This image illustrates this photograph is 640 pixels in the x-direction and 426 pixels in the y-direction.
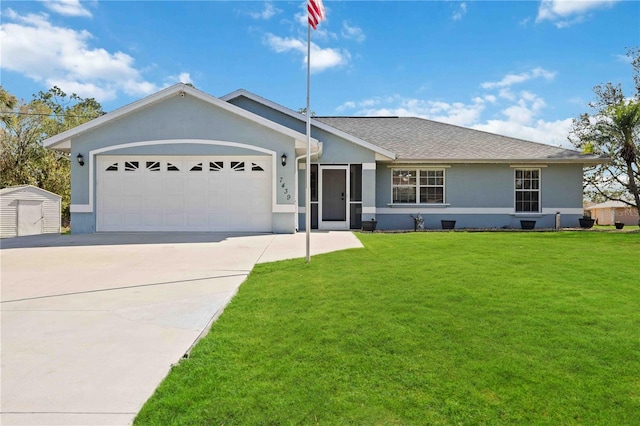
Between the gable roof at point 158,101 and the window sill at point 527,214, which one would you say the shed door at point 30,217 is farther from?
the window sill at point 527,214

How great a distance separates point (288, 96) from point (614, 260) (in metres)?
16.3

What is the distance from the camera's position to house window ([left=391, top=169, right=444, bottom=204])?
16.3m

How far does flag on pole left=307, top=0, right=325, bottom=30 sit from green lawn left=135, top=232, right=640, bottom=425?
5201 mm

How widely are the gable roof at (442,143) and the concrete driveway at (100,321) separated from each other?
30.6 ft

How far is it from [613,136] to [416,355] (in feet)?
71.4

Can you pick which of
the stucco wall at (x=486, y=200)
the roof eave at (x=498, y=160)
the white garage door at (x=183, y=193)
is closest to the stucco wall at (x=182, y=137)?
the white garage door at (x=183, y=193)

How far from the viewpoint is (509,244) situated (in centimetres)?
1029

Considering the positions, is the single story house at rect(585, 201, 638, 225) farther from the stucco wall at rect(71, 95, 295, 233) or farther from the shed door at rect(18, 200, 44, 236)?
the shed door at rect(18, 200, 44, 236)

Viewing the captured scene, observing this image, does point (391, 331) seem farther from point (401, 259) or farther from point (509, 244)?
point (509, 244)

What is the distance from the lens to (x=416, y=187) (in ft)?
53.6

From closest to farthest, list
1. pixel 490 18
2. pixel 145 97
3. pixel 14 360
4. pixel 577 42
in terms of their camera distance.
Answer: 1. pixel 14 360
2. pixel 145 97
3. pixel 490 18
4. pixel 577 42

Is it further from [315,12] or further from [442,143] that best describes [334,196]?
[315,12]

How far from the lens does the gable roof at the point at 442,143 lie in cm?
1581

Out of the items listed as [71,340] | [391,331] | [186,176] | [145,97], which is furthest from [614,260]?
[145,97]
